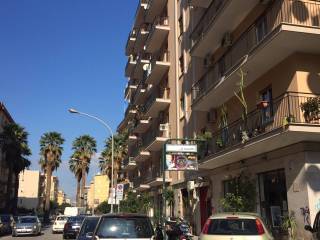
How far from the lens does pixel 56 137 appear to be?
6912 centimetres

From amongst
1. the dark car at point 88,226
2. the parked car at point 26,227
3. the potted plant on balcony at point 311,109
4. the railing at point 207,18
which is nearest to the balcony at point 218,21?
the railing at point 207,18

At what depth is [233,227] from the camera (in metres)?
10.9

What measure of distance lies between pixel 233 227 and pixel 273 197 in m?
8.27

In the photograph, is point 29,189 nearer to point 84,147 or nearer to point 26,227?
point 84,147

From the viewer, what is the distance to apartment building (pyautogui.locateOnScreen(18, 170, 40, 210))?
398 feet

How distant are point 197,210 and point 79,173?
153ft

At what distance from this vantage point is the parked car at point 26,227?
3475 centimetres

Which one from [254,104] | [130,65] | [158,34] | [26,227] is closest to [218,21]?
[254,104]

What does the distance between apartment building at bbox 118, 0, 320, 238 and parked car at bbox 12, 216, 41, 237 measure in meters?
11.2

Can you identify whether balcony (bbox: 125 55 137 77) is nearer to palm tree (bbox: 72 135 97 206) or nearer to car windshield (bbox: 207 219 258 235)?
palm tree (bbox: 72 135 97 206)

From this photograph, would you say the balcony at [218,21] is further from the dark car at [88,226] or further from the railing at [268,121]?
the dark car at [88,226]

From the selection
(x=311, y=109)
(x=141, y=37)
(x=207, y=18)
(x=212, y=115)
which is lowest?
(x=311, y=109)

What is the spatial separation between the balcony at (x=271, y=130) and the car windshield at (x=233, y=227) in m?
4.76

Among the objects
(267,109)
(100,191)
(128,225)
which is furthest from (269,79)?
(100,191)
